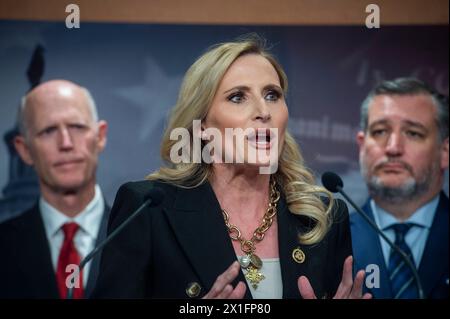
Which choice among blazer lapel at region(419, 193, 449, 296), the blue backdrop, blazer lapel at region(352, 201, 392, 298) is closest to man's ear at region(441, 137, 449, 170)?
blazer lapel at region(419, 193, 449, 296)

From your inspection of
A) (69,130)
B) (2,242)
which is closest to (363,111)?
(69,130)

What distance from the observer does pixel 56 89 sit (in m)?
3.35

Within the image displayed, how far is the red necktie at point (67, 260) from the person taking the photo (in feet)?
10.3

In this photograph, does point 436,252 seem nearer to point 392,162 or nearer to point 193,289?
A: point 392,162

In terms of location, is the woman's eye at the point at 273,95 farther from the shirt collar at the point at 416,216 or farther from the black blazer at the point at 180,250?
the shirt collar at the point at 416,216

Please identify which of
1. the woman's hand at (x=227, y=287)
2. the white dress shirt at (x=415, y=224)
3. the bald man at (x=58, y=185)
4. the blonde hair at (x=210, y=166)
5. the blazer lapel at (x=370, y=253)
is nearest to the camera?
the woman's hand at (x=227, y=287)

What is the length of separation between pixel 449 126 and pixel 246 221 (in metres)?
1.38

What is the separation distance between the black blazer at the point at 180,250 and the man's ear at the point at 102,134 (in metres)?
0.65

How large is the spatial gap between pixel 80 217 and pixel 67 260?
207 millimetres

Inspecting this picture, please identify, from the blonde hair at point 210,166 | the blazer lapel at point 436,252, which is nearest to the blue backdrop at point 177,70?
the blazer lapel at point 436,252

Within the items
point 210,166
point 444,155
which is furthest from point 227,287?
point 444,155

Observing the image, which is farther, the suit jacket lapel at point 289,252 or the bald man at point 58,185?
the bald man at point 58,185

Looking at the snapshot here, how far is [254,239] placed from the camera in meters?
2.74

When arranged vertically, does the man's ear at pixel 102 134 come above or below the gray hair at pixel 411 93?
below
